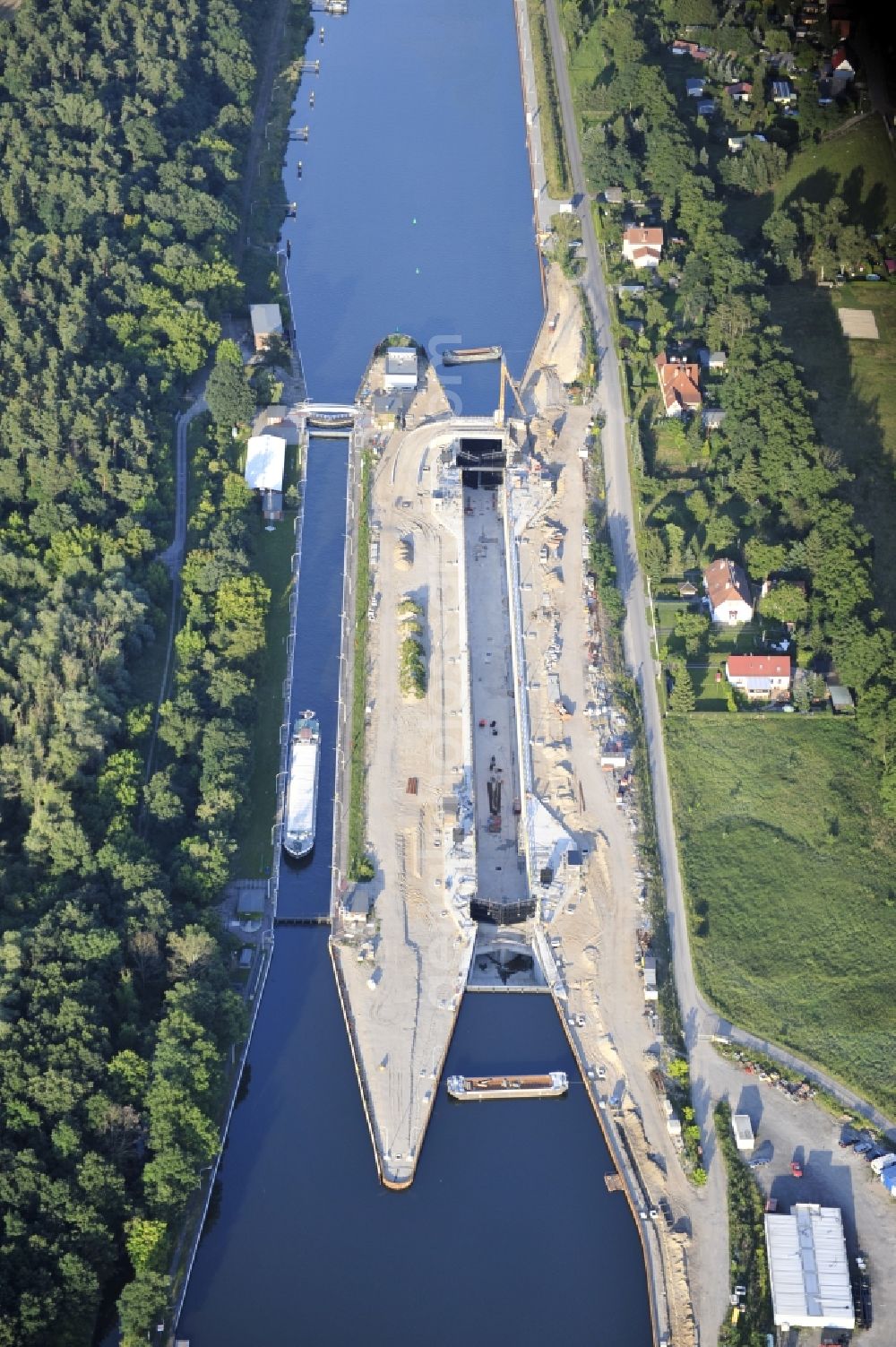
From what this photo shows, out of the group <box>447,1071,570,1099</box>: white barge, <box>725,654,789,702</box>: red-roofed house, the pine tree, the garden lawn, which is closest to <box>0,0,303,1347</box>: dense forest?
<box>447,1071,570,1099</box>: white barge

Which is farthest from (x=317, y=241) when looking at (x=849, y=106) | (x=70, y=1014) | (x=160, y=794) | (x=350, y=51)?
(x=70, y=1014)

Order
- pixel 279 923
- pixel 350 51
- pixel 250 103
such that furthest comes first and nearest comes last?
1. pixel 350 51
2. pixel 250 103
3. pixel 279 923

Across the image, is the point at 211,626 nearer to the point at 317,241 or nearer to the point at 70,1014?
the point at 70,1014

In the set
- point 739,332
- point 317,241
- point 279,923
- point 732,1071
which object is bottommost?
point 732,1071

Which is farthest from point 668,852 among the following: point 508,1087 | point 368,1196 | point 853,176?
point 853,176

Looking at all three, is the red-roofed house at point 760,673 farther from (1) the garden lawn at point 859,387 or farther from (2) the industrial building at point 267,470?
(2) the industrial building at point 267,470

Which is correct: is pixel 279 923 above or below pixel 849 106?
below

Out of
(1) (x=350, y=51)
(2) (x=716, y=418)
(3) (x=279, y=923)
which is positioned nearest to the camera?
(3) (x=279, y=923)
